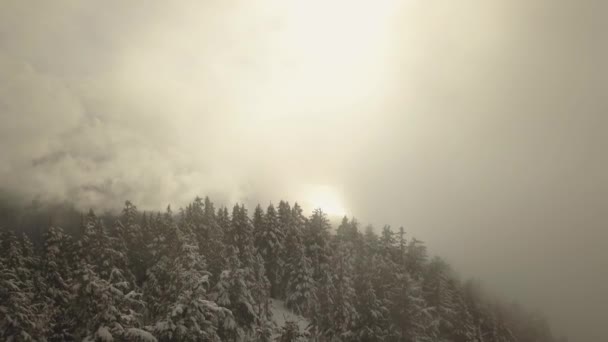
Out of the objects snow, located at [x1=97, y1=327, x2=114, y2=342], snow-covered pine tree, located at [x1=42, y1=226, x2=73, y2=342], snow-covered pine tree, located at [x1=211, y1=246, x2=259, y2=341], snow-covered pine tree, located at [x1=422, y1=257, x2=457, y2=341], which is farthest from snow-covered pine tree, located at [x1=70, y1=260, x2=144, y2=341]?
snow-covered pine tree, located at [x1=422, y1=257, x2=457, y2=341]

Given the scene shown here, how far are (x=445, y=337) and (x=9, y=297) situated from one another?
43.3 metres

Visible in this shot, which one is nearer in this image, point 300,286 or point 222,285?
point 222,285

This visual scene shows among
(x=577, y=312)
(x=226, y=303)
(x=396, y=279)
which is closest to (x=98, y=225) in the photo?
(x=226, y=303)

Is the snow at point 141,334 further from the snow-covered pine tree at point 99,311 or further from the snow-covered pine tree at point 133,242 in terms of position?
the snow-covered pine tree at point 133,242

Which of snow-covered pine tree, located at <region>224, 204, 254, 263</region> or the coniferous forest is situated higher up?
snow-covered pine tree, located at <region>224, 204, 254, 263</region>

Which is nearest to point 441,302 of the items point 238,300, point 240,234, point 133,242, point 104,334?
point 238,300

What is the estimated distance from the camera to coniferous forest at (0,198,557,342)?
58.1 ft

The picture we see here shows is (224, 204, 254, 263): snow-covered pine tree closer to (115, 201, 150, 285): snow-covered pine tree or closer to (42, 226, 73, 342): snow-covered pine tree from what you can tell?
(115, 201, 150, 285): snow-covered pine tree

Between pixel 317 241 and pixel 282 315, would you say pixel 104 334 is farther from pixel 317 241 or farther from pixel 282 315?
pixel 317 241

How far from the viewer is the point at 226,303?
2733 centimetres

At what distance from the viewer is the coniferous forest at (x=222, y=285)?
17.7 m

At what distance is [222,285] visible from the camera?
27750 mm

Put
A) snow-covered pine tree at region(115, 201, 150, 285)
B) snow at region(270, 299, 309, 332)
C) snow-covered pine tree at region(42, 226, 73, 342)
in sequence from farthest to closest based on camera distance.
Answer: snow at region(270, 299, 309, 332)
snow-covered pine tree at region(115, 201, 150, 285)
snow-covered pine tree at region(42, 226, 73, 342)

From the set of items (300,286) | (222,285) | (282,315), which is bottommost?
(282,315)
